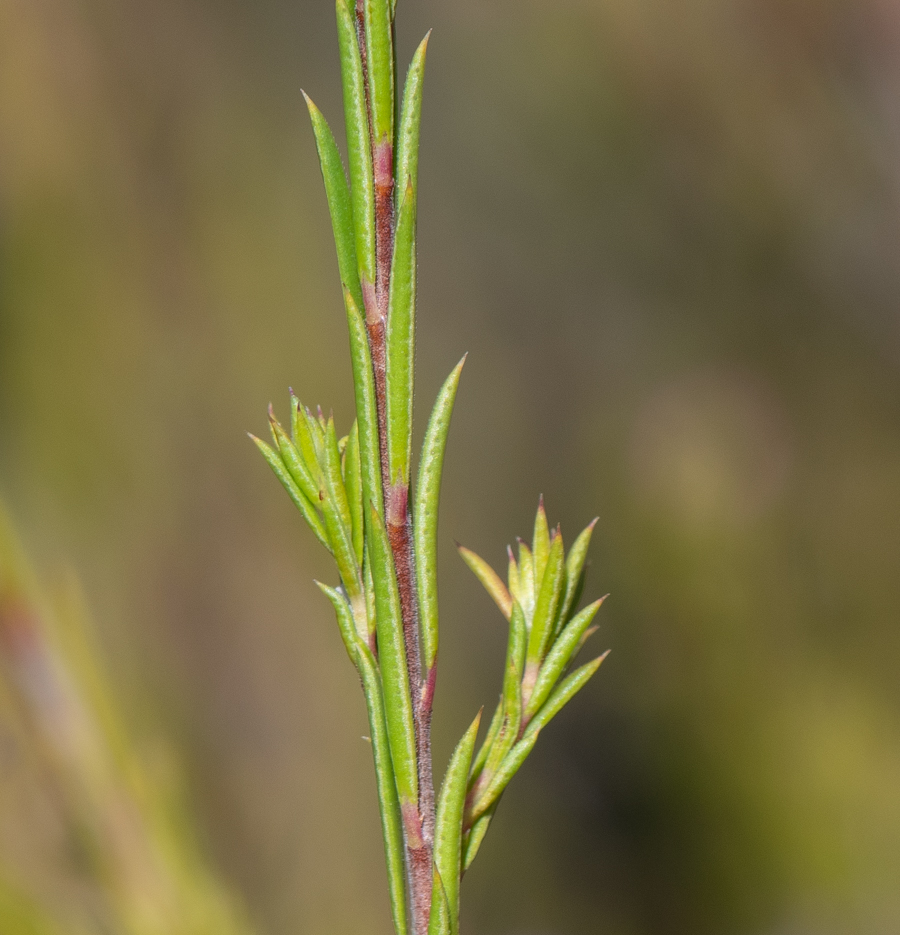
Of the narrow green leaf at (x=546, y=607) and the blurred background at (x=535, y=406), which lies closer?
the narrow green leaf at (x=546, y=607)

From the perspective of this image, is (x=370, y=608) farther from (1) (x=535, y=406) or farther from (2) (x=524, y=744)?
(1) (x=535, y=406)

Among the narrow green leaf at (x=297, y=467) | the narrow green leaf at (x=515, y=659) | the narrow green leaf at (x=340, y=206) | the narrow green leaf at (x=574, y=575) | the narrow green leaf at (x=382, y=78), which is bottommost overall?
the narrow green leaf at (x=515, y=659)

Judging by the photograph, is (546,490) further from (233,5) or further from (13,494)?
(233,5)

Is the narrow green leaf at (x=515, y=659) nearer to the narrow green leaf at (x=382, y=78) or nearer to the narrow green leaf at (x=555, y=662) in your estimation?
the narrow green leaf at (x=555, y=662)

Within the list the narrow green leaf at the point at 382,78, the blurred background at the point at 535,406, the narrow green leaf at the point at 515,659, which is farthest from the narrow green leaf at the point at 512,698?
the blurred background at the point at 535,406

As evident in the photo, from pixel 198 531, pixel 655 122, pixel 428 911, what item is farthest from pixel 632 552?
pixel 428 911

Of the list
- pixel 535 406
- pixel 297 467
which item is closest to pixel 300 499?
pixel 297 467
